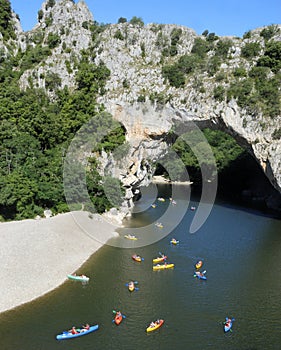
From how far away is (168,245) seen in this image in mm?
34531

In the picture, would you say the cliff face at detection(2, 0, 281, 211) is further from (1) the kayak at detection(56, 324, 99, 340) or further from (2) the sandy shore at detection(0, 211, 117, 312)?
(1) the kayak at detection(56, 324, 99, 340)

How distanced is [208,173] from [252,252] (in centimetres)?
3771

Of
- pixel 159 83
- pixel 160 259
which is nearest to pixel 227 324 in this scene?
pixel 160 259

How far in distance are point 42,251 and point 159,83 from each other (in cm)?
2624

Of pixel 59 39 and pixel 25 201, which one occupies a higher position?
pixel 59 39

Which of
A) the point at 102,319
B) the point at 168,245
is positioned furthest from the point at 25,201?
the point at 102,319

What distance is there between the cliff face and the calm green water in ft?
44.5

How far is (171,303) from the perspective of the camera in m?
23.6

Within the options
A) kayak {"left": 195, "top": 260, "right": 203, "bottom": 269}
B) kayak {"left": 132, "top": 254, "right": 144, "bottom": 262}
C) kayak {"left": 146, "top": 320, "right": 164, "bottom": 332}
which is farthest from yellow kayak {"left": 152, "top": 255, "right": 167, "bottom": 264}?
kayak {"left": 146, "top": 320, "right": 164, "bottom": 332}

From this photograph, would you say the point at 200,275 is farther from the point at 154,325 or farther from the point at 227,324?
the point at 154,325

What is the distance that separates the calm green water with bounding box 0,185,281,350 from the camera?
19562mm

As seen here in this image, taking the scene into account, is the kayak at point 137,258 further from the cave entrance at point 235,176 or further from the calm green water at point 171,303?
the cave entrance at point 235,176

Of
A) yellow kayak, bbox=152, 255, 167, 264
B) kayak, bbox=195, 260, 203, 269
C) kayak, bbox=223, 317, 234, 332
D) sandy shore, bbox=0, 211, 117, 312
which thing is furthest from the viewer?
yellow kayak, bbox=152, 255, 167, 264

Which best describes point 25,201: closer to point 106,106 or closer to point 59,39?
point 106,106
